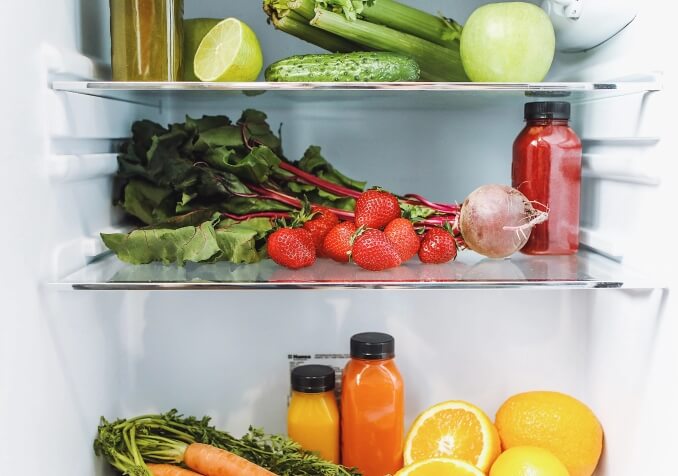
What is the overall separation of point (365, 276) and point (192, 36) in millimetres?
527

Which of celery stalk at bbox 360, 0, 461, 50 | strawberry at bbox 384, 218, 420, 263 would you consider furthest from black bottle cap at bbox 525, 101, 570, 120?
strawberry at bbox 384, 218, 420, 263

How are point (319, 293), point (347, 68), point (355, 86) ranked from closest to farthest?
1. point (355, 86)
2. point (347, 68)
3. point (319, 293)

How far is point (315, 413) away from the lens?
1.32 meters

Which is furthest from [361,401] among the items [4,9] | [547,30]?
[4,9]

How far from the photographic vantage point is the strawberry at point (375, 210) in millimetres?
1205

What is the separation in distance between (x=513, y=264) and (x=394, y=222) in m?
0.20

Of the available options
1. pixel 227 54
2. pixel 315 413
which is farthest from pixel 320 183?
pixel 315 413

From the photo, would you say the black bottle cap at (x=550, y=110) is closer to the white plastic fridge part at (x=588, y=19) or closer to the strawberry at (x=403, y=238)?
the white plastic fridge part at (x=588, y=19)

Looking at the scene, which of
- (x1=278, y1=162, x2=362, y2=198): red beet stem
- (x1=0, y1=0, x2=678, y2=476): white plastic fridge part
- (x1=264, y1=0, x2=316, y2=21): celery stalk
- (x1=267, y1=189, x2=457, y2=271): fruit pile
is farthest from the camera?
(x1=278, y1=162, x2=362, y2=198): red beet stem

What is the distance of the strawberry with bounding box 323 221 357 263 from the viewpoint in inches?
47.3

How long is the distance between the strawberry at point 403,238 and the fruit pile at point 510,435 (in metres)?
0.33

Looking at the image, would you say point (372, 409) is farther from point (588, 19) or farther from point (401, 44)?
point (588, 19)

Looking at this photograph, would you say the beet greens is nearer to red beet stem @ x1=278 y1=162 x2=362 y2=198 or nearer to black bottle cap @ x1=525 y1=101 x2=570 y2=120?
red beet stem @ x1=278 y1=162 x2=362 y2=198

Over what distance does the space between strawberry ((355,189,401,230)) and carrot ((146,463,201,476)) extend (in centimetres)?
49
